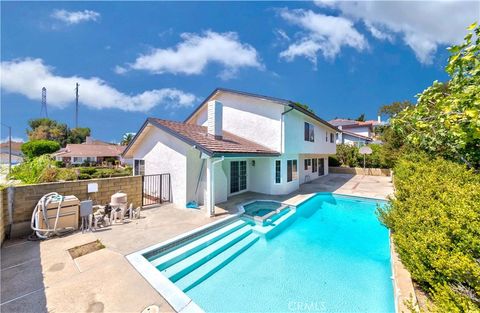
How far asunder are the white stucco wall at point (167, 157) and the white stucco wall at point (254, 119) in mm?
6274

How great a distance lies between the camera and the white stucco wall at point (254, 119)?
14.8m

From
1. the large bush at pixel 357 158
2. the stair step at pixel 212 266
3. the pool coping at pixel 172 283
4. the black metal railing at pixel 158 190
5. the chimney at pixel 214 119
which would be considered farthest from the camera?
the large bush at pixel 357 158

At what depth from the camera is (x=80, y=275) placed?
5.05 m

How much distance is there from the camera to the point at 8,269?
535 centimetres

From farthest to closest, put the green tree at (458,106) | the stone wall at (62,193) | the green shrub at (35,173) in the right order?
the green shrub at (35,173)
the stone wall at (62,193)
the green tree at (458,106)

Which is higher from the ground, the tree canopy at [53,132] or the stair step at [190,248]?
the tree canopy at [53,132]

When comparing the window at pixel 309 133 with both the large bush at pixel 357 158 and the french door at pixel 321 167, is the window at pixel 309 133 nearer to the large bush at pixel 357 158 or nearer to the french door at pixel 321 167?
the french door at pixel 321 167

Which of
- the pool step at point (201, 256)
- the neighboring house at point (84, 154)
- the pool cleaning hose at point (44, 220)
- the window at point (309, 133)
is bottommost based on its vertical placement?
the pool step at point (201, 256)

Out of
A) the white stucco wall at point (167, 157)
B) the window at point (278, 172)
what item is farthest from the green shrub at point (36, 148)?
the window at point (278, 172)

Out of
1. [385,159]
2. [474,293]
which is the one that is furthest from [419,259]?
[385,159]

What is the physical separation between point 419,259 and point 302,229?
6.22 meters

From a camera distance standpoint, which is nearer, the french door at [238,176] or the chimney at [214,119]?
the chimney at [214,119]

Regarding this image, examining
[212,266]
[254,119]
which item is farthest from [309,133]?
[212,266]

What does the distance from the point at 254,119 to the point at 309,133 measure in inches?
260
